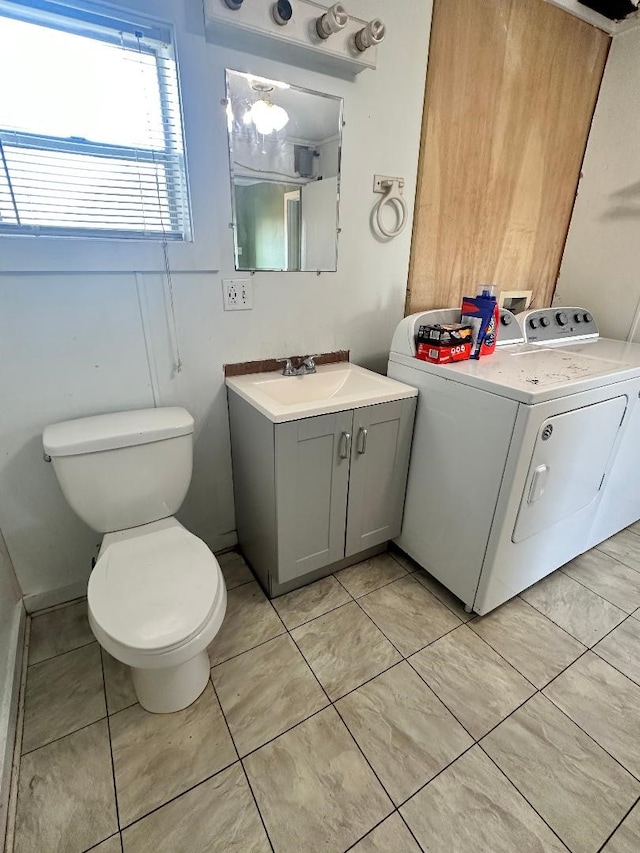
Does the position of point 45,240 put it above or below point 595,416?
above

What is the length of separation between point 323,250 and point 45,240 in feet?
3.29

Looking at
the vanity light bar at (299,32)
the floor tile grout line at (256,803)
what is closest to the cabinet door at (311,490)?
the floor tile grout line at (256,803)

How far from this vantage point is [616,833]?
3.29 ft

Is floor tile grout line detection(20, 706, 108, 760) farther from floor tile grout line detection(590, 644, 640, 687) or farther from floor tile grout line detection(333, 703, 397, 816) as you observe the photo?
floor tile grout line detection(590, 644, 640, 687)

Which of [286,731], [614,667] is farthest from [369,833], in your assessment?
[614,667]

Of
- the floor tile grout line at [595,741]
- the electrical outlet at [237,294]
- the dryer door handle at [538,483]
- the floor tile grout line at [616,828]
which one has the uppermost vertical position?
the electrical outlet at [237,294]

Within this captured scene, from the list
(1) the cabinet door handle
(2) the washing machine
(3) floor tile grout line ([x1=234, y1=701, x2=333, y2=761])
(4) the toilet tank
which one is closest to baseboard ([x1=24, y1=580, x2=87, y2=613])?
(4) the toilet tank

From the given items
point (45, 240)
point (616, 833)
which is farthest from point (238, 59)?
point (616, 833)

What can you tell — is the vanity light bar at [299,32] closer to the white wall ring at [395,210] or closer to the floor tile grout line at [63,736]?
the white wall ring at [395,210]

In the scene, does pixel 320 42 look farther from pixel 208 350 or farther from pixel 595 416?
pixel 595 416

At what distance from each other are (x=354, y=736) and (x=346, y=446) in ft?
3.00

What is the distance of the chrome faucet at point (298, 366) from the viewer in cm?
170

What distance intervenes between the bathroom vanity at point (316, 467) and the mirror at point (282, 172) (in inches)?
20.5

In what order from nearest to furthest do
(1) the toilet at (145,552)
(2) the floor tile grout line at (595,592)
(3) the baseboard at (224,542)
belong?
(1) the toilet at (145,552) → (2) the floor tile grout line at (595,592) → (3) the baseboard at (224,542)
